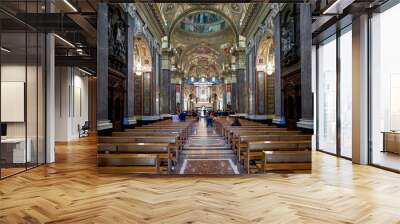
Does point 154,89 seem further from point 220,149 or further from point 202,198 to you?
point 202,198

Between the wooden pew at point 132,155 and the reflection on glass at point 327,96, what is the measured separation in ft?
19.2

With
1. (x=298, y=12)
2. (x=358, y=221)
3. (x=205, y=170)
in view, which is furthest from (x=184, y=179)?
(x=298, y=12)

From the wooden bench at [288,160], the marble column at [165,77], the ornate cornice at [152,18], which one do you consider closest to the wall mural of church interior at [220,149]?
the wooden bench at [288,160]

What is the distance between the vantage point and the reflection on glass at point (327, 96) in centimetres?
932

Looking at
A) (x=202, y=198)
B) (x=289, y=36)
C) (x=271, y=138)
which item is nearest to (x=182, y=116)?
(x=289, y=36)

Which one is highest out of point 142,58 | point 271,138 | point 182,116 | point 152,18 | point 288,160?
point 152,18

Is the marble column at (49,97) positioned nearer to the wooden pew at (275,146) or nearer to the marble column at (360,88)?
the wooden pew at (275,146)

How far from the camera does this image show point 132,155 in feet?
18.9

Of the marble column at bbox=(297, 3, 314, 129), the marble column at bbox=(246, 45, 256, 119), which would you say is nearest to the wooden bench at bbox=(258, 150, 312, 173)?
the marble column at bbox=(297, 3, 314, 129)

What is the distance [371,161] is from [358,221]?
178 inches

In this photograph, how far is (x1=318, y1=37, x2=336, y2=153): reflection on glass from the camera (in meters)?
9.32

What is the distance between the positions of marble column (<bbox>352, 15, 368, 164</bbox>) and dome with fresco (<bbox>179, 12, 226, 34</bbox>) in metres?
23.5

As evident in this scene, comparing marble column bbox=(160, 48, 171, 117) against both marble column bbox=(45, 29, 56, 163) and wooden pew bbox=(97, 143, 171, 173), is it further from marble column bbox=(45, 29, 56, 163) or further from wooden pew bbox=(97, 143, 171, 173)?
wooden pew bbox=(97, 143, 171, 173)

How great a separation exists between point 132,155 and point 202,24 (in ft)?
89.0
